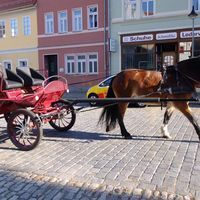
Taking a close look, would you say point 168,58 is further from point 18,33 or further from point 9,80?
point 9,80

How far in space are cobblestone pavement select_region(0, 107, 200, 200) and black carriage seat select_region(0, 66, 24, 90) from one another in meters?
1.20

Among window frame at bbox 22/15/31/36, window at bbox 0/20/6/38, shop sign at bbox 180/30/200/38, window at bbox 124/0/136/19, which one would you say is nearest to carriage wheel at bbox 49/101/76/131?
shop sign at bbox 180/30/200/38

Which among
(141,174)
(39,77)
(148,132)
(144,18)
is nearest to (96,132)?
(148,132)

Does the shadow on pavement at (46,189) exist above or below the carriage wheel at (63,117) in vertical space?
below

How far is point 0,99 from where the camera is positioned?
6.43 metres

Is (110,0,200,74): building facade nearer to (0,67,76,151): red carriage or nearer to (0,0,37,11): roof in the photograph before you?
(0,0,37,11): roof

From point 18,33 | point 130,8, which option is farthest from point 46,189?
point 18,33

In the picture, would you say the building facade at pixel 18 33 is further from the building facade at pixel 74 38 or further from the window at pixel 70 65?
the window at pixel 70 65

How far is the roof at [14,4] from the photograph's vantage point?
2570cm

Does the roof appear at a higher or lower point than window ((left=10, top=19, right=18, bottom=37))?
higher

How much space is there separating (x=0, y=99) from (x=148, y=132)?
3301mm

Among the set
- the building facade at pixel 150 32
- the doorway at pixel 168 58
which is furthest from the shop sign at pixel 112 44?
the doorway at pixel 168 58

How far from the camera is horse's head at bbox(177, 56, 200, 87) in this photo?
21.3ft

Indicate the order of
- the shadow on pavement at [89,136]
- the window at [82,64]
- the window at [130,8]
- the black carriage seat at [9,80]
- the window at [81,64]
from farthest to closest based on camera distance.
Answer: the window at [81,64] → the window at [82,64] → the window at [130,8] → the shadow on pavement at [89,136] → the black carriage seat at [9,80]
